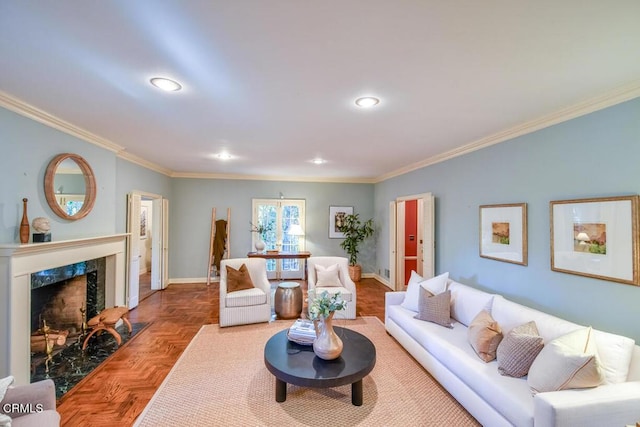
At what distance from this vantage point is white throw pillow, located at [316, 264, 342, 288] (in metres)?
4.34

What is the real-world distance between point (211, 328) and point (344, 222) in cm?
408

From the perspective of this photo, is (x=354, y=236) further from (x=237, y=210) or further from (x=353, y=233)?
(x=237, y=210)

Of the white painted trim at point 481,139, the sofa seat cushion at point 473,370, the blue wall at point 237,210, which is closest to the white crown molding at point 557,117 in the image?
the white painted trim at point 481,139

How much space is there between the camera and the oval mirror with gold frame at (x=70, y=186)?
9.37ft

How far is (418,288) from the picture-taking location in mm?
3387

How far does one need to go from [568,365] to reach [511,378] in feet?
1.37

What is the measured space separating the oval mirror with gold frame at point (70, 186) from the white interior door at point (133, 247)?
43.3 inches

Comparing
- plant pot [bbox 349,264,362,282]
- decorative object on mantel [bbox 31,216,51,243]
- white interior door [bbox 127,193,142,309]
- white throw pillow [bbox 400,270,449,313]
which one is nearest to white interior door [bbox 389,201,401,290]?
plant pot [bbox 349,264,362,282]

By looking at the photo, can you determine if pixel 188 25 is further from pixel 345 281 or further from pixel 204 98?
pixel 345 281

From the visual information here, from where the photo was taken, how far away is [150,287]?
19.9 ft

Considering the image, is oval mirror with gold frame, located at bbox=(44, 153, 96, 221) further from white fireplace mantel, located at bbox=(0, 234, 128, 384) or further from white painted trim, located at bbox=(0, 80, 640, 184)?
white fireplace mantel, located at bbox=(0, 234, 128, 384)

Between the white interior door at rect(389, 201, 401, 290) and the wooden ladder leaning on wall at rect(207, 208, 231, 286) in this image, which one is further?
the wooden ladder leaning on wall at rect(207, 208, 231, 286)

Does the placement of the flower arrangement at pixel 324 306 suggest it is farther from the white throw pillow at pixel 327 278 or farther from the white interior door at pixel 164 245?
the white interior door at pixel 164 245

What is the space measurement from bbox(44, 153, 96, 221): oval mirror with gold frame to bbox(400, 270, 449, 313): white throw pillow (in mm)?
4110
